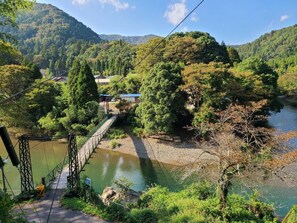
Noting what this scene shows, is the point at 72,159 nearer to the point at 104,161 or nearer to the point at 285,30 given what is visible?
the point at 104,161

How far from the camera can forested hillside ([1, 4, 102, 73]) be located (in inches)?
2856

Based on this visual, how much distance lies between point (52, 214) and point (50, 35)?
346 feet

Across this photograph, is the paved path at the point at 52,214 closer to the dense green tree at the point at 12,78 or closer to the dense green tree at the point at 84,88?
the dense green tree at the point at 84,88

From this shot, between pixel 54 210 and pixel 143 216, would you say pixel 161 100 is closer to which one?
pixel 54 210

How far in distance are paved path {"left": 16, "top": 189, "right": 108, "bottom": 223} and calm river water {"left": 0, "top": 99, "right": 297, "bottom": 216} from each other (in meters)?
4.52

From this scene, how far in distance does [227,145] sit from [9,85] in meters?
18.0

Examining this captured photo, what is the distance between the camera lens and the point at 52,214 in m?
7.79

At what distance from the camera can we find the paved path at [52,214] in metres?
7.36

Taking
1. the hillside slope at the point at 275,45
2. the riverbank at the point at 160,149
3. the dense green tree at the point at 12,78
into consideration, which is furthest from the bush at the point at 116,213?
the hillside slope at the point at 275,45

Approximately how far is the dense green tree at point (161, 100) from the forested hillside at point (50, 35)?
44.5 metres

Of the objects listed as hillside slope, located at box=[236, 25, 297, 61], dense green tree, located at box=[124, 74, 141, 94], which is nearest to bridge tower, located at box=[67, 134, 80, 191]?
dense green tree, located at box=[124, 74, 141, 94]

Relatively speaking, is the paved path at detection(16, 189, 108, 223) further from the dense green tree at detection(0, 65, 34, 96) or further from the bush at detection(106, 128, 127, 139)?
the dense green tree at detection(0, 65, 34, 96)

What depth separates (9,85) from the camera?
846 inches

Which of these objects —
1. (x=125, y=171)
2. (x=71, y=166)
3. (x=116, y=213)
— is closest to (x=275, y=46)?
(x=125, y=171)
